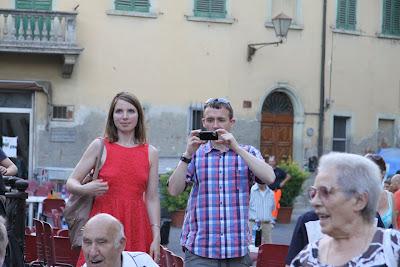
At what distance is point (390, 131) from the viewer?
3008cm

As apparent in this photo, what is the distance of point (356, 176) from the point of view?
3.86 metres

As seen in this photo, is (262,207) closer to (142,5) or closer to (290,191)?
(290,191)

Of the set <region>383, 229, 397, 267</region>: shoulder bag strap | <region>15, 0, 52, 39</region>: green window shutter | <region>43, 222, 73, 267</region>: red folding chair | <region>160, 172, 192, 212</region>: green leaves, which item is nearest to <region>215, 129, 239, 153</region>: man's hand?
<region>383, 229, 397, 267</region>: shoulder bag strap

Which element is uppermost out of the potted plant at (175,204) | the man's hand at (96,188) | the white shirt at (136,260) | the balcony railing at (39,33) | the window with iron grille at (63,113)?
the balcony railing at (39,33)

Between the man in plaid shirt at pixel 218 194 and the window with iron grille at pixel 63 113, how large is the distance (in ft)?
61.0

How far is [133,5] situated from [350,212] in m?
21.8

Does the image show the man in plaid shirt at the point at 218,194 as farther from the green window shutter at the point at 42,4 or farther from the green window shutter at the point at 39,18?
the green window shutter at the point at 42,4

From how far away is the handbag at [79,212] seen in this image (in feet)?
20.0

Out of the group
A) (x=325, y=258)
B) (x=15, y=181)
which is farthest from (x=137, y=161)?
(x=325, y=258)

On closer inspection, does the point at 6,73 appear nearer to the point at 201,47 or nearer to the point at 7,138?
the point at 7,138

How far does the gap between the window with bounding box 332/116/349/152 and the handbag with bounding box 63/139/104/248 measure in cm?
2263

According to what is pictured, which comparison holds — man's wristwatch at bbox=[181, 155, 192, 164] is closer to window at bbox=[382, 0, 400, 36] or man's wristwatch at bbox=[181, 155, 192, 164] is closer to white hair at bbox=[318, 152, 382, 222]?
white hair at bbox=[318, 152, 382, 222]

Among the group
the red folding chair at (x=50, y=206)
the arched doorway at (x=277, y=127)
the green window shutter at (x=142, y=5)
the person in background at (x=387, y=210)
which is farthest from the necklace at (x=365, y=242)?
the arched doorway at (x=277, y=127)

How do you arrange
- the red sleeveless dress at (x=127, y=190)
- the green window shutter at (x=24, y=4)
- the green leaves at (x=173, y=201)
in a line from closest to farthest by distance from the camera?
the red sleeveless dress at (x=127, y=190) → the green leaves at (x=173, y=201) → the green window shutter at (x=24, y=4)
